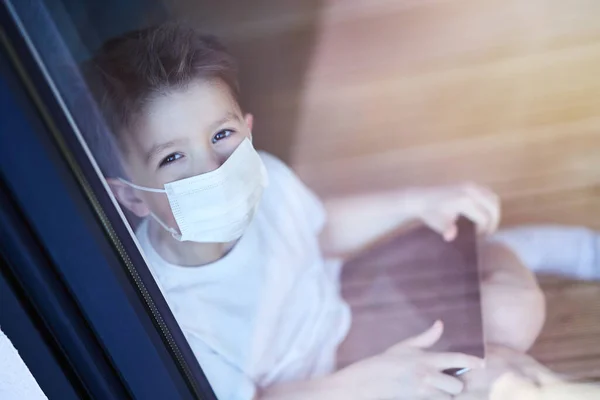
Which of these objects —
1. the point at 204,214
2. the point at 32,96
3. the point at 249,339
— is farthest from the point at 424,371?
the point at 32,96

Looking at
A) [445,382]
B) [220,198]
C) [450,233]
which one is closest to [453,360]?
[445,382]

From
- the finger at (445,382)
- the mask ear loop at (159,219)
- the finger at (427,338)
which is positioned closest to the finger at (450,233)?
the finger at (427,338)

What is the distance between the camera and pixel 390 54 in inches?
24.0

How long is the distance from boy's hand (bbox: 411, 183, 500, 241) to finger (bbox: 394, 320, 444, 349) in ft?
0.61

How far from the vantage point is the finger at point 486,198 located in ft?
2.23

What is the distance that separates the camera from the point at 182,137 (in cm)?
65

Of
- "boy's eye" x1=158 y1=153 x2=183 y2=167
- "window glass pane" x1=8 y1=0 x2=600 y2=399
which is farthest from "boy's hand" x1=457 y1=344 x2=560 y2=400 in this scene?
"boy's eye" x1=158 y1=153 x2=183 y2=167

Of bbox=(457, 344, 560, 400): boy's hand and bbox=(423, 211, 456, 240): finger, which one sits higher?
bbox=(423, 211, 456, 240): finger

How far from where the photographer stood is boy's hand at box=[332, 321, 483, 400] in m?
0.83

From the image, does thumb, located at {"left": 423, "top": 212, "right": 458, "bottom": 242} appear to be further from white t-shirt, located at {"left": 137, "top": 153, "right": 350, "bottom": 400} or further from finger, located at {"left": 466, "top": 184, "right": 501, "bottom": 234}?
white t-shirt, located at {"left": 137, "top": 153, "right": 350, "bottom": 400}

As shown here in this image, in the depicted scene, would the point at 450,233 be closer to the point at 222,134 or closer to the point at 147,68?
the point at 222,134

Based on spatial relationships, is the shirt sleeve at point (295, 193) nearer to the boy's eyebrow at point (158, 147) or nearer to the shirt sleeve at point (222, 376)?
the boy's eyebrow at point (158, 147)

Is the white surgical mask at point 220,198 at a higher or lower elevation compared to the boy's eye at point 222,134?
lower

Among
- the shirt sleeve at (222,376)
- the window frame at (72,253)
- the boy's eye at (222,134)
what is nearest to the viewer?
the window frame at (72,253)
